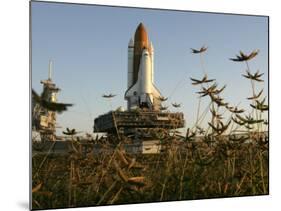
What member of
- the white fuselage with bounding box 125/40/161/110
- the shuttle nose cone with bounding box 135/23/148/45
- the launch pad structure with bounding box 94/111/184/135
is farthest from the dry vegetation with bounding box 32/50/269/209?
the shuttle nose cone with bounding box 135/23/148/45

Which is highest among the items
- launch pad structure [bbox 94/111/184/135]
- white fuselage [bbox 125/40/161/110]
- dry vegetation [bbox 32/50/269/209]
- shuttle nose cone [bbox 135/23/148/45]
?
shuttle nose cone [bbox 135/23/148/45]

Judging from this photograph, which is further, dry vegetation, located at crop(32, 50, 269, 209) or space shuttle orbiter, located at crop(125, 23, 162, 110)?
space shuttle orbiter, located at crop(125, 23, 162, 110)

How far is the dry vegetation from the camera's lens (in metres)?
5.73

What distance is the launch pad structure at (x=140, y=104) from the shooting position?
595cm

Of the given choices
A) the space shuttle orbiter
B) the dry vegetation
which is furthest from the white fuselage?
the dry vegetation

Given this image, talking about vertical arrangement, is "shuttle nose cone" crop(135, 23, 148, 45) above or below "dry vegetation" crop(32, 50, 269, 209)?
above

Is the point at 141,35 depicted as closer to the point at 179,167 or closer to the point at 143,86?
the point at 143,86

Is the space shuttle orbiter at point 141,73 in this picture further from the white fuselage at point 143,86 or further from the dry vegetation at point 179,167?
the dry vegetation at point 179,167

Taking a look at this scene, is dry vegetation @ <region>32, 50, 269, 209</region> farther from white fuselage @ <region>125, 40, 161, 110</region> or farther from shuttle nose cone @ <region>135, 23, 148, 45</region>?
shuttle nose cone @ <region>135, 23, 148, 45</region>

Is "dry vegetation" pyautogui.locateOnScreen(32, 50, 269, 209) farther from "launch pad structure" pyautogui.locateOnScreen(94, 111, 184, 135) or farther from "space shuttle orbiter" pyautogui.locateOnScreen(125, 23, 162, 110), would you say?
"space shuttle orbiter" pyautogui.locateOnScreen(125, 23, 162, 110)

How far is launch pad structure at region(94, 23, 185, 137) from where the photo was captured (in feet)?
19.5

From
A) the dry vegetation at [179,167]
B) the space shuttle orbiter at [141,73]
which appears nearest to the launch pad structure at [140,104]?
the space shuttle orbiter at [141,73]

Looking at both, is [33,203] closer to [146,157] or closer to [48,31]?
[146,157]

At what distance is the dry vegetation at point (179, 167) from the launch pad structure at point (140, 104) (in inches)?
5.9
